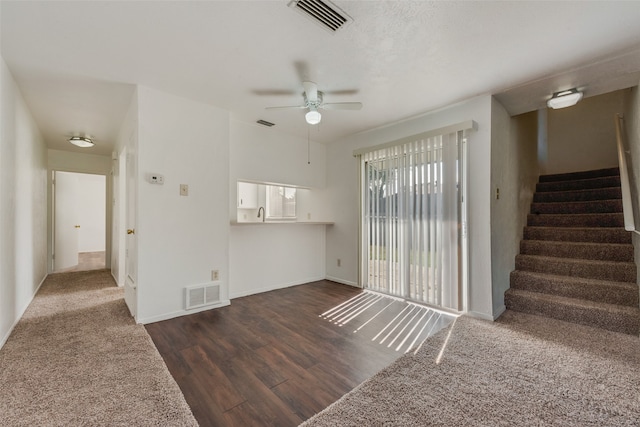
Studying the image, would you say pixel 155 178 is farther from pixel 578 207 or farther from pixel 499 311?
pixel 578 207

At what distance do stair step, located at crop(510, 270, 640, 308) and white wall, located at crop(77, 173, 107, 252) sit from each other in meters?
10.3

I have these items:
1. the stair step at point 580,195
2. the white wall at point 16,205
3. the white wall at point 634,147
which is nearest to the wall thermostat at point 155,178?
the white wall at point 16,205

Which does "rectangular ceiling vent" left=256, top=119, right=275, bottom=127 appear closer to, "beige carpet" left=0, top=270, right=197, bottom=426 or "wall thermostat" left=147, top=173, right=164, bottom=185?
"wall thermostat" left=147, top=173, right=164, bottom=185

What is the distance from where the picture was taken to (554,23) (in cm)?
178

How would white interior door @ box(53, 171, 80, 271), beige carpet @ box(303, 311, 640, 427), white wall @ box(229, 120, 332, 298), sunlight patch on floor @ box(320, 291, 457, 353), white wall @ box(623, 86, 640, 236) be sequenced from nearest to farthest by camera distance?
beige carpet @ box(303, 311, 640, 427), sunlight patch on floor @ box(320, 291, 457, 353), white wall @ box(623, 86, 640, 236), white wall @ box(229, 120, 332, 298), white interior door @ box(53, 171, 80, 271)

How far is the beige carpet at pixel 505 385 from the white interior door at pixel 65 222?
639cm

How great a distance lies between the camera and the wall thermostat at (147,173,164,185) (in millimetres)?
2732

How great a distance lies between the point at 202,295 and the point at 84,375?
131cm

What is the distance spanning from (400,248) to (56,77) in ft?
13.5

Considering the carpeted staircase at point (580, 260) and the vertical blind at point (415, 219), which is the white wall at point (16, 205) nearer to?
the vertical blind at point (415, 219)

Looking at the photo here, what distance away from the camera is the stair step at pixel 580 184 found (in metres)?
3.86

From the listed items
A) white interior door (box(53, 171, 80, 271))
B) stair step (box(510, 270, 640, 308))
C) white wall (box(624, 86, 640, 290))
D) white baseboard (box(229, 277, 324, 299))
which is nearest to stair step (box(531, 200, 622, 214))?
white wall (box(624, 86, 640, 290))

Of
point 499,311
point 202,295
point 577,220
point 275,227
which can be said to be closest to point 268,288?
point 275,227

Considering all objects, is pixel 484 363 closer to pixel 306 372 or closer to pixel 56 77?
pixel 306 372
